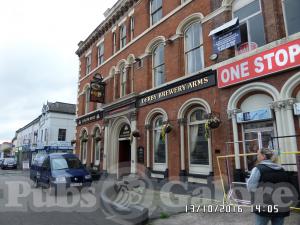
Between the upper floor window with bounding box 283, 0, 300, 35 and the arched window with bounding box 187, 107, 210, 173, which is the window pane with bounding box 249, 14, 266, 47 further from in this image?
the arched window with bounding box 187, 107, 210, 173

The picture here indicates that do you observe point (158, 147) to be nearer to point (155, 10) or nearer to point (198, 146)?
point (198, 146)

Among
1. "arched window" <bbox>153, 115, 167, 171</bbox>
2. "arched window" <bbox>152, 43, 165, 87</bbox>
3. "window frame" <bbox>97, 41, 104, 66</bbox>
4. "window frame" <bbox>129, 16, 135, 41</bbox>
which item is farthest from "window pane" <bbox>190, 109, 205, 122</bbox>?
"window frame" <bbox>97, 41, 104, 66</bbox>

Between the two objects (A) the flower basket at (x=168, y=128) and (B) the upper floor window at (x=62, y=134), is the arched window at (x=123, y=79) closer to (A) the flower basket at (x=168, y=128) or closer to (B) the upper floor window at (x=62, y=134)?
(A) the flower basket at (x=168, y=128)

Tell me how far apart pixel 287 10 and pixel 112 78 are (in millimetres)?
12346

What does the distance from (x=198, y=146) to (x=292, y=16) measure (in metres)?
6.12

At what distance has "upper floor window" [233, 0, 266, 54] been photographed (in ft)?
31.4

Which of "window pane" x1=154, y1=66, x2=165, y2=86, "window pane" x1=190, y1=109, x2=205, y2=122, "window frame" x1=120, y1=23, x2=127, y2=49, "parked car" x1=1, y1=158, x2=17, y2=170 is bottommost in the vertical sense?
"parked car" x1=1, y1=158, x2=17, y2=170

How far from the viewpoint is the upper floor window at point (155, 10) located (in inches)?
583

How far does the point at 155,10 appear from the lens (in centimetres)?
1512

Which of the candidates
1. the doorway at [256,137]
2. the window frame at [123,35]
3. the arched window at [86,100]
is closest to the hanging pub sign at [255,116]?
the doorway at [256,137]

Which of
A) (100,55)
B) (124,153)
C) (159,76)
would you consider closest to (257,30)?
(159,76)

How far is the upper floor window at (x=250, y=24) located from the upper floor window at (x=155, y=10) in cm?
542

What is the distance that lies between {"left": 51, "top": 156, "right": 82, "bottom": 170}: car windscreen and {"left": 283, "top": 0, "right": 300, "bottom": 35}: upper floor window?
10870 mm

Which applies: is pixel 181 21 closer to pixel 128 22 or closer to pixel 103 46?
pixel 128 22
